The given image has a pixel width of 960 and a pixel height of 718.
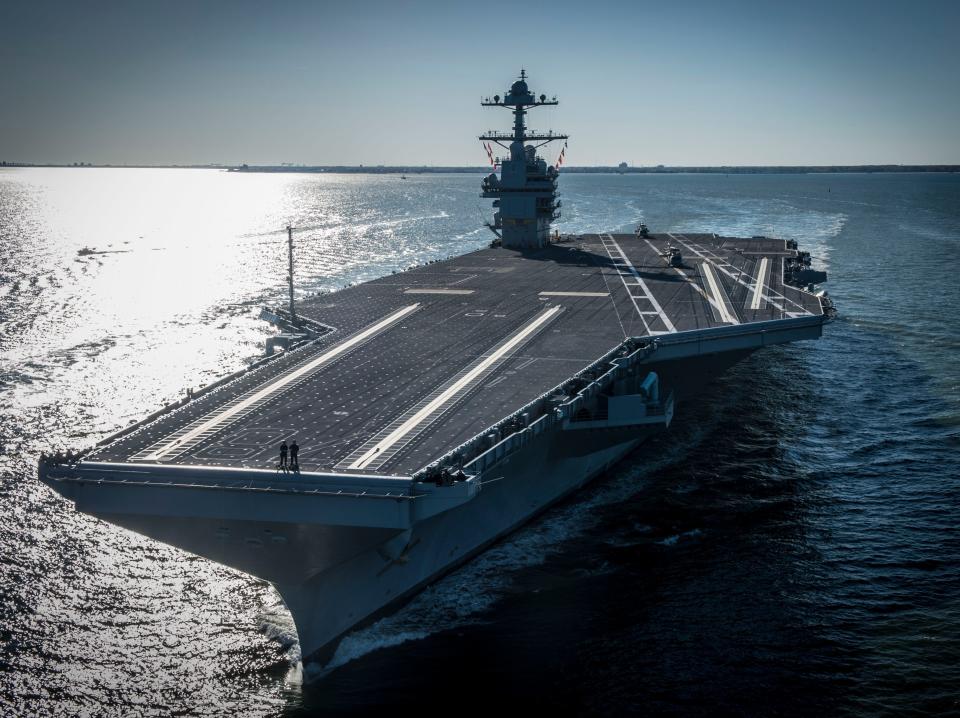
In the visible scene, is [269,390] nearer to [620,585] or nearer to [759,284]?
[620,585]

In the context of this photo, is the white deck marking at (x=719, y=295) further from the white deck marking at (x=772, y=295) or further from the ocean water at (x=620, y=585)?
the ocean water at (x=620, y=585)

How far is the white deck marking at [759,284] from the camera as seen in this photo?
1113 inches

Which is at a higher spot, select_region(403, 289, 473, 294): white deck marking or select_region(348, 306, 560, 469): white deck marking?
select_region(403, 289, 473, 294): white deck marking

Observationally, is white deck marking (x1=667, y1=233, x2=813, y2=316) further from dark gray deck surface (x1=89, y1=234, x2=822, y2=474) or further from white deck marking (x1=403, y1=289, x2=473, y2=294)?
white deck marking (x1=403, y1=289, x2=473, y2=294)

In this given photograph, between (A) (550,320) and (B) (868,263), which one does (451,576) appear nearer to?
(A) (550,320)

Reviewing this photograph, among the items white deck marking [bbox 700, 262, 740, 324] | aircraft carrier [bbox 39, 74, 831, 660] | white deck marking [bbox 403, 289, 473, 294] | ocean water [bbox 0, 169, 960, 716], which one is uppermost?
white deck marking [bbox 700, 262, 740, 324]

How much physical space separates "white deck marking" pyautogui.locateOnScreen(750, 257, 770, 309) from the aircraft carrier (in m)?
0.15

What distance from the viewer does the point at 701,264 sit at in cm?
3872

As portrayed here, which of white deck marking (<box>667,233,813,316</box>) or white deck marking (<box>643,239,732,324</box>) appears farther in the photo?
white deck marking (<box>643,239,732,324</box>)

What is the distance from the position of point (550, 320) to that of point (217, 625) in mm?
13655

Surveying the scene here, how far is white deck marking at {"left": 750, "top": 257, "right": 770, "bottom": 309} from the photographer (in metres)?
28.3

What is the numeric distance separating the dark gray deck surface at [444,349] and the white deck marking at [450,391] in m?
0.07

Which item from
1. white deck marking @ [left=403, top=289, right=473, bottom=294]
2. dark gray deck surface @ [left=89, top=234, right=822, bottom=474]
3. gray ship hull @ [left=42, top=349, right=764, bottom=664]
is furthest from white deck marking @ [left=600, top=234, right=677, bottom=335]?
gray ship hull @ [left=42, top=349, right=764, bottom=664]

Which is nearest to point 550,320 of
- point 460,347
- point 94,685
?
point 460,347
